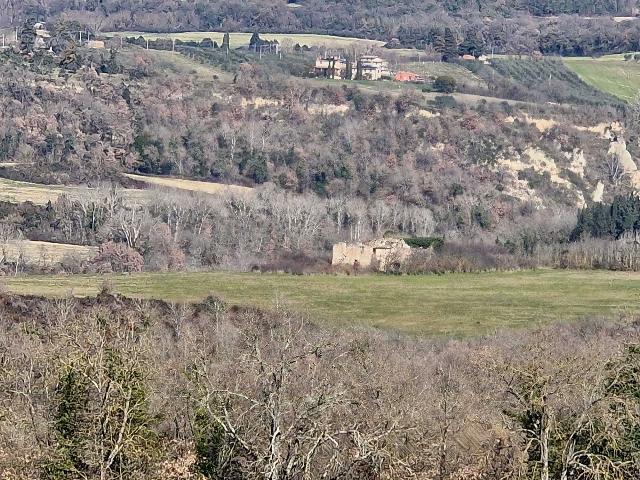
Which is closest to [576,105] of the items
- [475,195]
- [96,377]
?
[475,195]

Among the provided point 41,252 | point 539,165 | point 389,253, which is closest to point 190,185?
point 41,252

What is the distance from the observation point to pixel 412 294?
64188mm

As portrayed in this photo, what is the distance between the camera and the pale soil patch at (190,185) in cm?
9131

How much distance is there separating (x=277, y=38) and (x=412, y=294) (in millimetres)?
110387

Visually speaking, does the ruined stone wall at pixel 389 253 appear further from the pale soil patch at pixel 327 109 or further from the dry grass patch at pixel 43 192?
the pale soil patch at pixel 327 109

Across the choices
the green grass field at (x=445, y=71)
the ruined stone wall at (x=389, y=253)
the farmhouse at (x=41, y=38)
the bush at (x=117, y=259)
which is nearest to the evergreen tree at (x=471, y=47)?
the green grass field at (x=445, y=71)

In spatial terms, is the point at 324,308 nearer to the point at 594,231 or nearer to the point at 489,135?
the point at 594,231

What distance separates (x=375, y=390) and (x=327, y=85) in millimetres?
81922

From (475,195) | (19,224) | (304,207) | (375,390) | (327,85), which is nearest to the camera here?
(375,390)

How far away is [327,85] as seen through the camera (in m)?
114

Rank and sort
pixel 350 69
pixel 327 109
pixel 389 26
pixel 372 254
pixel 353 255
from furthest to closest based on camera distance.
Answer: pixel 389 26 → pixel 350 69 → pixel 327 109 → pixel 353 255 → pixel 372 254

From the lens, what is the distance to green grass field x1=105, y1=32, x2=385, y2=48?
523 ft

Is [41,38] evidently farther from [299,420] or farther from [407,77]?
[299,420]

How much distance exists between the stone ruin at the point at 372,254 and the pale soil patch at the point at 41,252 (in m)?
12.4
